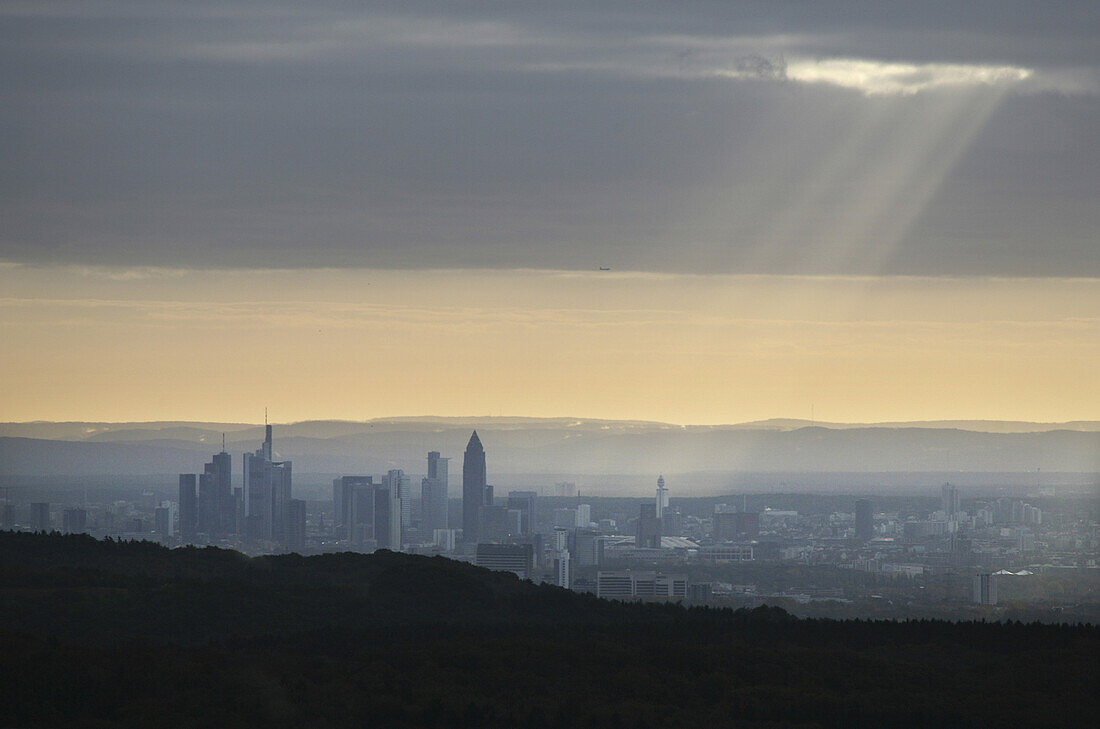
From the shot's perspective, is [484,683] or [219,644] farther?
[219,644]

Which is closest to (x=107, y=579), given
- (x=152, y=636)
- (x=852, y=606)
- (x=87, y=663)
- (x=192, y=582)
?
(x=192, y=582)

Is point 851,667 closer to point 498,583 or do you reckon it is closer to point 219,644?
→ point 219,644

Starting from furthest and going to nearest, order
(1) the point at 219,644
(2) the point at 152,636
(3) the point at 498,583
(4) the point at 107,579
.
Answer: (3) the point at 498,583
(4) the point at 107,579
(2) the point at 152,636
(1) the point at 219,644

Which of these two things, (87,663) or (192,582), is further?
(192,582)

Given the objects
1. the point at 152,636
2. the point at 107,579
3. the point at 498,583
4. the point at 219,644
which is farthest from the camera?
the point at 498,583

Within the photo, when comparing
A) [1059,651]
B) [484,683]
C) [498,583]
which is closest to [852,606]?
[498,583]

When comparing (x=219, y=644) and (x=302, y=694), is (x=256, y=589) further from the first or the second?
(x=302, y=694)
